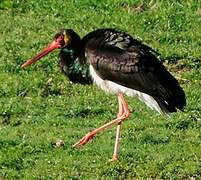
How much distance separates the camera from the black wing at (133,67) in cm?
971

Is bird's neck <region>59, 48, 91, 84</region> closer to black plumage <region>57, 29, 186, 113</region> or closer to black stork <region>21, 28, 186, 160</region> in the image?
black stork <region>21, 28, 186, 160</region>

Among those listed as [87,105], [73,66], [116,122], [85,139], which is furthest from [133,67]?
[87,105]

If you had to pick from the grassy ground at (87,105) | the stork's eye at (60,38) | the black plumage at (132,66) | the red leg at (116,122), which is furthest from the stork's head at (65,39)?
the grassy ground at (87,105)

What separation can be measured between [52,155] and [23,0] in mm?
7106

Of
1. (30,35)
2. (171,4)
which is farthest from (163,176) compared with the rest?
(171,4)

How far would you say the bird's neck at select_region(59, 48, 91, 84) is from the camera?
1018 cm

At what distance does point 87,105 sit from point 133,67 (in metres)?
2.02

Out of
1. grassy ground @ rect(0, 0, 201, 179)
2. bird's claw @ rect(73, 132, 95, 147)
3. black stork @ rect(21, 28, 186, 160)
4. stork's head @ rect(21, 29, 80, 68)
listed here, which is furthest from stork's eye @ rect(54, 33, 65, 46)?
bird's claw @ rect(73, 132, 95, 147)

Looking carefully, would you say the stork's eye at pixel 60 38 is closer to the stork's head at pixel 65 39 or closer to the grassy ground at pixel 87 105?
the stork's head at pixel 65 39

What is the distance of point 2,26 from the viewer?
15.0 metres

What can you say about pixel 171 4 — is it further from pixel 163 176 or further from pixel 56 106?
pixel 163 176

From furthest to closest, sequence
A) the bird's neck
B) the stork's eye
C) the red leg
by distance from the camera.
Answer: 1. the stork's eye
2. the bird's neck
3. the red leg

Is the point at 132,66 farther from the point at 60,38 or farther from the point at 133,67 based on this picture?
the point at 60,38

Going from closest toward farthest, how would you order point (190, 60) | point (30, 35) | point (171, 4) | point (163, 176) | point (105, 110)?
point (163, 176) → point (105, 110) → point (190, 60) → point (30, 35) → point (171, 4)
